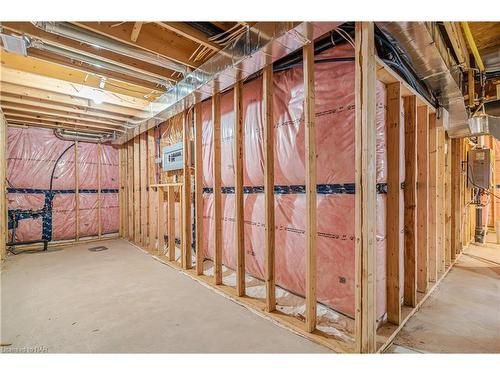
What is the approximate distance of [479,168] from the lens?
441 cm

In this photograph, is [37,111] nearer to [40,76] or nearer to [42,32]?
[40,76]

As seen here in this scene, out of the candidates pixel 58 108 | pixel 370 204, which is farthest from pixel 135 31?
pixel 58 108

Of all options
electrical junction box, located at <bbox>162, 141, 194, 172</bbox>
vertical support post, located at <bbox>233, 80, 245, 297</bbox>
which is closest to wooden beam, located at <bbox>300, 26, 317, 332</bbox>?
vertical support post, located at <bbox>233, 80, 245, 297</bbox>

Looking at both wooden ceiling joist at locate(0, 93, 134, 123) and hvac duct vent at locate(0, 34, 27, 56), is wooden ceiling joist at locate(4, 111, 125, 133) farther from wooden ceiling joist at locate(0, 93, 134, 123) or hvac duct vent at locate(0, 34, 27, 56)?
hvac duct vent at locate(0, 34, 27, 56)

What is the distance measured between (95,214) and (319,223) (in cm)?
534

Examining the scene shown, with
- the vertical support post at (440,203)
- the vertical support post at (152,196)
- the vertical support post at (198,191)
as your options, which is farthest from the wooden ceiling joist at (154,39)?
the vertical support post at (440,203)

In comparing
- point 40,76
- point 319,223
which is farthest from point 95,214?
point 319,223

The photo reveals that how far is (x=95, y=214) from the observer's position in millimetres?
5512

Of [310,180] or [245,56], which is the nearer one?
[310,180]

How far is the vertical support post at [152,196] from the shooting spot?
168 inches

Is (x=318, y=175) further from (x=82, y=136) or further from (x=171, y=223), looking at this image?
(x=82, y=136)

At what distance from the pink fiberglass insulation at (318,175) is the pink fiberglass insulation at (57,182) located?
12.9 ft

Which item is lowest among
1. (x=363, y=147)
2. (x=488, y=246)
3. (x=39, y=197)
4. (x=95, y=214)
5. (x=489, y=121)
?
(x=488, y=246)

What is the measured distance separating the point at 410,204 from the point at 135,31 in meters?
2.90
